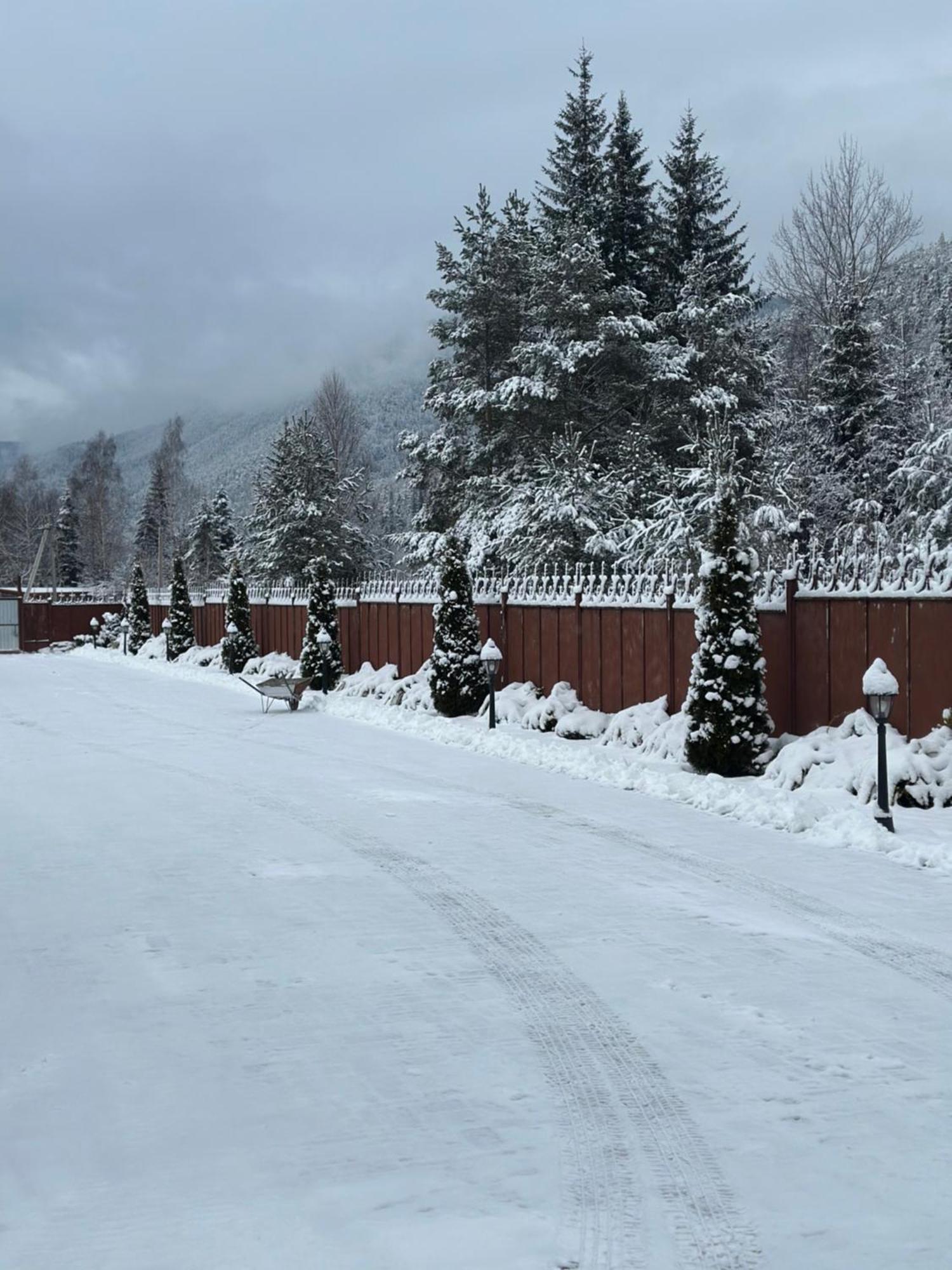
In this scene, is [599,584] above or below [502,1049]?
above

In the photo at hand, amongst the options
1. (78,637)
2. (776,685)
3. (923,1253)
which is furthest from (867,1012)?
(78,637)

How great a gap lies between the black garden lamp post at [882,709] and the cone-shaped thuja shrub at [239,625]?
2055 cm

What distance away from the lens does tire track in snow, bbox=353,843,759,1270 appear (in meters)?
3.34

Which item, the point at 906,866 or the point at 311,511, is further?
the point at 311,511

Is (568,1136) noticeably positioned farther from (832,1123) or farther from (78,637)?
(78,637)

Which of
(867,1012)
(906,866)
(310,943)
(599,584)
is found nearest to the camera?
(867,1012)

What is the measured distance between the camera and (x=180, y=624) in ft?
109

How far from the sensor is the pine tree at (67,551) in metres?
77.6

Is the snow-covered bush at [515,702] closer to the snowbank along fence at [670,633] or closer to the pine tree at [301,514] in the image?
the snowbank along fence at [670,633]

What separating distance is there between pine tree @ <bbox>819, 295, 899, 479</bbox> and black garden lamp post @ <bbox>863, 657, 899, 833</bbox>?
22.9m

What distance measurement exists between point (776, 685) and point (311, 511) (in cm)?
2843

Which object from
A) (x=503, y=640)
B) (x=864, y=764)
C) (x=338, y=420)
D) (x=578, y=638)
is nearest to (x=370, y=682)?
(x=503, y=640)

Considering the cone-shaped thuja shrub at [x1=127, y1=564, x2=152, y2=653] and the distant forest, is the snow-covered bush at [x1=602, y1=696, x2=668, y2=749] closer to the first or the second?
the distant forest

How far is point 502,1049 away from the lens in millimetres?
4730
